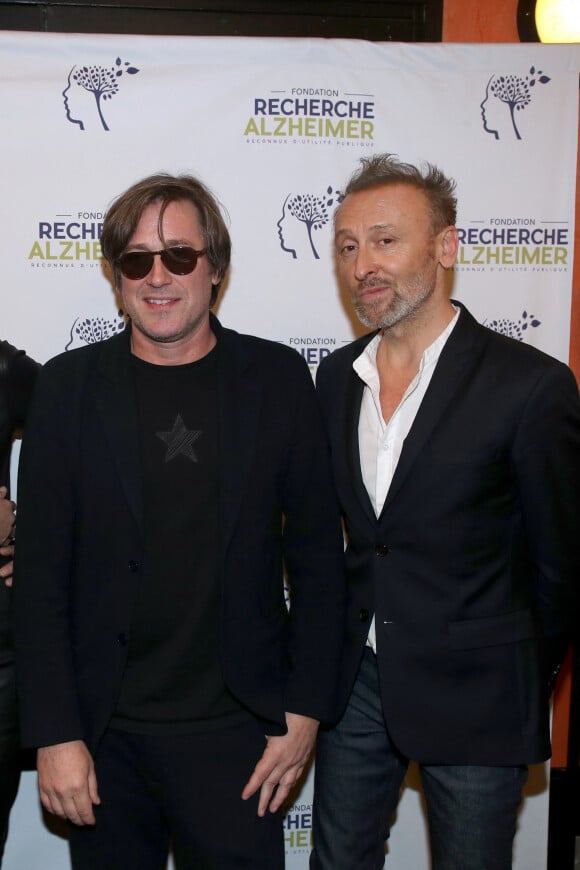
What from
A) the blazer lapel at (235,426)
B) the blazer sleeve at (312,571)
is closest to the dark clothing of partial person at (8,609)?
the blazer lapel at (235,426)

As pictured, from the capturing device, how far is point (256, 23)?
3148mm

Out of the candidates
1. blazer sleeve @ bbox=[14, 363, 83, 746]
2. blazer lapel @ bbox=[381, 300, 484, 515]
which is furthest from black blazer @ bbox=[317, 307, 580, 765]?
blazer sleeve @ bbox=[14, 363, 83, 746]

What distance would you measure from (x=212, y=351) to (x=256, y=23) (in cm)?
177

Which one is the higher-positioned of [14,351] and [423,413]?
[14,351]

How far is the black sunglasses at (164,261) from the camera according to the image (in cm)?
196

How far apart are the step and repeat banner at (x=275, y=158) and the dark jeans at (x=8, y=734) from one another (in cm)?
94

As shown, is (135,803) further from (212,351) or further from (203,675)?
(212,351)

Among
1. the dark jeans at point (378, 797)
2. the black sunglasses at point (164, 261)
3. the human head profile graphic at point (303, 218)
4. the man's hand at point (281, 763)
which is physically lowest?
the dark jeans at point (378, 797)

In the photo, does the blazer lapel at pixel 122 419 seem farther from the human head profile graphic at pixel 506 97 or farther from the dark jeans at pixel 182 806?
the human head profile graphic at pixel 506 97

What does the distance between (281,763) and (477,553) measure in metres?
0.68

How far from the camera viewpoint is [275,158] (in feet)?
9.41

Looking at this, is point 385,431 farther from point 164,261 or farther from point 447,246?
point 164,261

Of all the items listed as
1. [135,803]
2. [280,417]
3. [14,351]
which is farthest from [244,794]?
[14,351]

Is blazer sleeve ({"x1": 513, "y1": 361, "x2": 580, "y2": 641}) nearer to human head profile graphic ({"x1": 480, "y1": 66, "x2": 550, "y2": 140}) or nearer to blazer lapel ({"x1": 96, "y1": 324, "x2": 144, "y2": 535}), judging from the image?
blazer lapel ({"x1": 96, "y1": 324, "x2": 144, "y2": 535})
